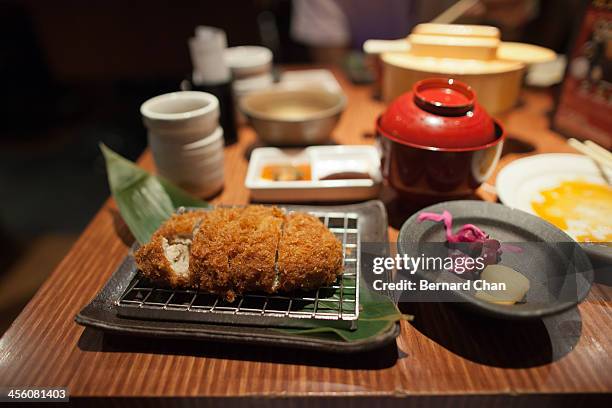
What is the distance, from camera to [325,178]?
5.49ft

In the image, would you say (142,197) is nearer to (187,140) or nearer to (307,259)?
(187,140)

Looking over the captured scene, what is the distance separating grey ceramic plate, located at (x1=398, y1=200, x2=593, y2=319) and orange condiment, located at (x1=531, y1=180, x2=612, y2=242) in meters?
0.17

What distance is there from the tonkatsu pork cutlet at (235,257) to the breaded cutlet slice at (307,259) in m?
0.03

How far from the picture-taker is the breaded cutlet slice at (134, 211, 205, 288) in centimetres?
116

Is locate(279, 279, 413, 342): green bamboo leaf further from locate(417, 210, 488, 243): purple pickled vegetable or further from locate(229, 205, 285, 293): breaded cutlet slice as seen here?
locate(417, 210, 488, 243): purple pickled vegetable

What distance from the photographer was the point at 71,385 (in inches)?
38.6

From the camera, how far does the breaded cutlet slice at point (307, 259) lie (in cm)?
112

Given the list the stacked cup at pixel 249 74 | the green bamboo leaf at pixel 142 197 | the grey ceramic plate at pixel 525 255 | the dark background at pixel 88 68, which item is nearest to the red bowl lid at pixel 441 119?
the grey ceramic plate at pixel 525 255

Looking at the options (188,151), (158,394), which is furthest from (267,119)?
(158,394)

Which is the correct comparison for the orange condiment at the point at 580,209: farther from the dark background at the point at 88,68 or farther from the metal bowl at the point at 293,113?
the dark background at the point at 88,68

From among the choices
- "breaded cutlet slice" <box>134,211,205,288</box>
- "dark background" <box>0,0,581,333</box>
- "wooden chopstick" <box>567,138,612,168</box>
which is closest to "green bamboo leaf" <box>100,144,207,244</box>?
"breaded cutlet slice" <box>134,211,205,288</box>

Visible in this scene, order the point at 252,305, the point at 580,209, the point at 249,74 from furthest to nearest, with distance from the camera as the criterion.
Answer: the point at 249,74 < the point at 580,209 < the point at 252,305

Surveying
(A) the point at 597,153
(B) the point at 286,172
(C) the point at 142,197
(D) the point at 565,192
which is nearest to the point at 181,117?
(C) the point at 142,197

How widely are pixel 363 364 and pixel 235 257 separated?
455mm
